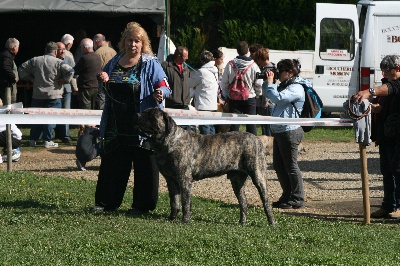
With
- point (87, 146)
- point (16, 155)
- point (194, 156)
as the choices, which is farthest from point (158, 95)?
point (16, 155)

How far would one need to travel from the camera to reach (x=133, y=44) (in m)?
10.3

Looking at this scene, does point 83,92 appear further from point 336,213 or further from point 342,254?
point 342,254

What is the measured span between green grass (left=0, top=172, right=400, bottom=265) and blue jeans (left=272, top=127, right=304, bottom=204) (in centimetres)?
74

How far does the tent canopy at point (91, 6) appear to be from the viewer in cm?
2027

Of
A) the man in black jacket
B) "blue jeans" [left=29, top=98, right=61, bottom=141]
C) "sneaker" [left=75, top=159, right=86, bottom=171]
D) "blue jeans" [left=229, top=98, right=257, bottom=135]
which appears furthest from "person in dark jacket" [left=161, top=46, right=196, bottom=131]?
the man in black jacket

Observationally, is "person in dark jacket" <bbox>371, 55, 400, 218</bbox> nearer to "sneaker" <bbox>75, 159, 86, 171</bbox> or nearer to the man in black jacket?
"sneaker" <bbox>75, 159, 86, 171</bbox>

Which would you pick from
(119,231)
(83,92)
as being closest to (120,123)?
(119,231)

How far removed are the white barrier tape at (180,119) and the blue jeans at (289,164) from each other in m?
0.22

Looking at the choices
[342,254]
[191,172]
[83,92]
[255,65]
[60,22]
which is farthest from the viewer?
[60,22]

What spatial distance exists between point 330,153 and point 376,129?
7.45 meters

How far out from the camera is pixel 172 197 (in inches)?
404

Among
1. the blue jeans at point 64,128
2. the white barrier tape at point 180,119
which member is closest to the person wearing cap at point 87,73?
the blue jeans at point 64,128

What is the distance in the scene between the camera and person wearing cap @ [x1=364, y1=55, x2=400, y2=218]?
10773mm

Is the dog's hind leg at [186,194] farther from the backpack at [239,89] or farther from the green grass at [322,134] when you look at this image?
the green grass at [322,134]
